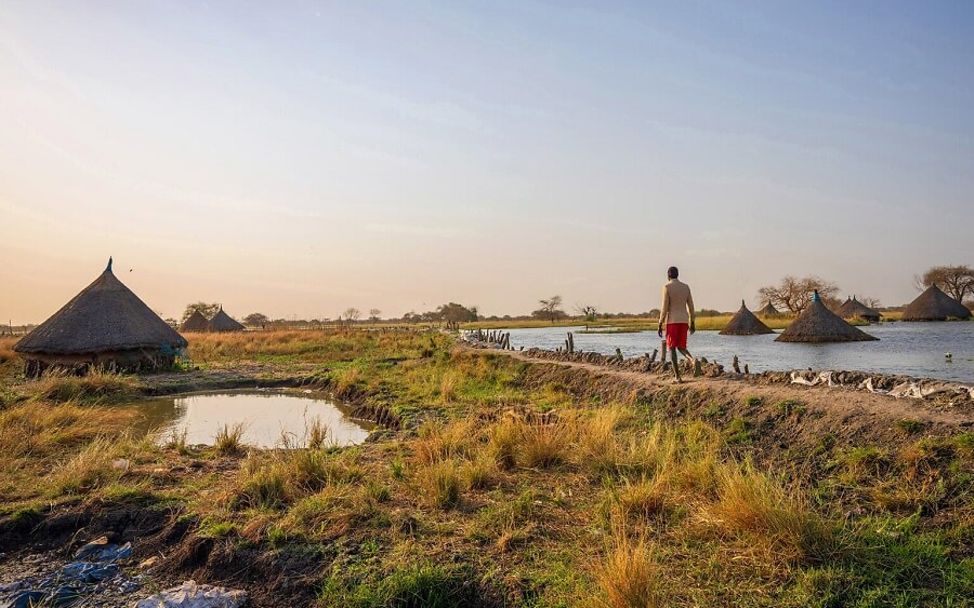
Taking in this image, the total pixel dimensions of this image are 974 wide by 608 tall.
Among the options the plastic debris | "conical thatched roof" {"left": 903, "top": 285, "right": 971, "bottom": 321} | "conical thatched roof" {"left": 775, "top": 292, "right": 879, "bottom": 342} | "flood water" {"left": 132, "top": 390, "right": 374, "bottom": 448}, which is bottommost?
"flood water" {"left": 132, "top": 390, "right": 374, "bottom": 448}

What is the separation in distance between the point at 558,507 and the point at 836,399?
460cm

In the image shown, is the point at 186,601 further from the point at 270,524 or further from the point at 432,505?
the point at 432,505

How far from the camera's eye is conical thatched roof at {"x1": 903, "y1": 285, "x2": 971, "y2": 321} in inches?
1599

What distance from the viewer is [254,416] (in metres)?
12.6

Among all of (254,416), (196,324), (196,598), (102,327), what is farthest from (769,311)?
(196,598)

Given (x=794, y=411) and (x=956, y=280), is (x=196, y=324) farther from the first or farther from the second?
(x=956, y=280)

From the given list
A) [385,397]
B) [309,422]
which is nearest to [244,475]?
[309,422]

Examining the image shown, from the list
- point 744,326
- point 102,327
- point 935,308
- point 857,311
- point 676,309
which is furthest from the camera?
point 857,311

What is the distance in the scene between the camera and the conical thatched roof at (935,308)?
4062 cm

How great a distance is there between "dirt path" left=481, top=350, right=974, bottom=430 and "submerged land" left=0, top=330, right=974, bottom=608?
0.13 ft

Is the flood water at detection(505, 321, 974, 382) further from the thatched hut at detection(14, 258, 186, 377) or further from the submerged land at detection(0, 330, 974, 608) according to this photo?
the thatched hut at detection(14, 258, 186, 377)

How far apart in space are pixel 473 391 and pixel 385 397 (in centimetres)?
204

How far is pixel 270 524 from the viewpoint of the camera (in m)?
4.83

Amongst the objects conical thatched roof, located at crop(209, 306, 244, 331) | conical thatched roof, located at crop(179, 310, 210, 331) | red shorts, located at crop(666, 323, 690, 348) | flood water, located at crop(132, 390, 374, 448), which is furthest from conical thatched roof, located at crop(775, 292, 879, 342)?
conical thatched roof, located at crop(179, 310, 210, 331)
